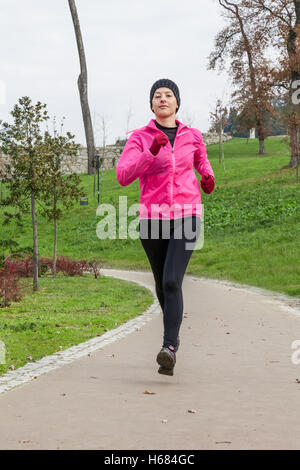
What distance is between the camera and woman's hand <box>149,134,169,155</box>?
581cm

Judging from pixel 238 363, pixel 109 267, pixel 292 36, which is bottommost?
pixel 109 267

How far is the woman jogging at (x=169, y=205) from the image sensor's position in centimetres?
605

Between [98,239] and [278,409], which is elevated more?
[278,409]

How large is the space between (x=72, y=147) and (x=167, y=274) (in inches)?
616

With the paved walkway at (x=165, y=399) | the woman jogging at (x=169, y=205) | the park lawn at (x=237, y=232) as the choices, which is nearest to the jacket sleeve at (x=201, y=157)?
the woman jogging at (x=169, y=205)

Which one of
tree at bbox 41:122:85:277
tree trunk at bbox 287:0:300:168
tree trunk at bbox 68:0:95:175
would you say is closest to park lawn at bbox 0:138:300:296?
tree trunk at bbox 287:0:300:168

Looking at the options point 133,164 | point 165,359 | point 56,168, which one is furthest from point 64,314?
point 56,168

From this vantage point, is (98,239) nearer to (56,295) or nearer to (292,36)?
(292,36)

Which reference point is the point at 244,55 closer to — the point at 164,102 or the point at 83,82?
the point at 83,82

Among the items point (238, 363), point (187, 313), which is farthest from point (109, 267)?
point (238, 363)

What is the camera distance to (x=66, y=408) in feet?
17.1

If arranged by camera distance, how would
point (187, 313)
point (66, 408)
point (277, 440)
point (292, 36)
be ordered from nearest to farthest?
point (277, 440) → point (66, 408) → point (187, 313) → point (292, 36)

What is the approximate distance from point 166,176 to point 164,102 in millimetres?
713
